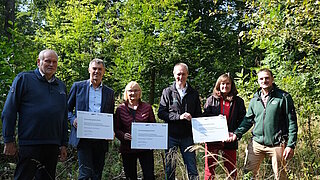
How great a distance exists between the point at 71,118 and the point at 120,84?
4.52m

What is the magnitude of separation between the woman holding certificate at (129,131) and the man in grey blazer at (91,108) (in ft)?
0.73

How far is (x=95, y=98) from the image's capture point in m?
4.30

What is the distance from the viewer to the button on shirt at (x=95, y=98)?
427 centimetres

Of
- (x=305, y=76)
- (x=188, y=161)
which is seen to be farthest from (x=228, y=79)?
(x=305, y=76)

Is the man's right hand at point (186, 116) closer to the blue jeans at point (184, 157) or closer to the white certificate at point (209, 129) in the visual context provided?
the white certificate at point (209, 129)

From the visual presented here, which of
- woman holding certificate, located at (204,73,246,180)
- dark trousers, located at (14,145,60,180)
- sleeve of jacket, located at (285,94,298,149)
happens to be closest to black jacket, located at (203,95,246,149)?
woman holding certificate, located at (204,73,246,180)

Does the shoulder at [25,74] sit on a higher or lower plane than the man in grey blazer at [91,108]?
higher

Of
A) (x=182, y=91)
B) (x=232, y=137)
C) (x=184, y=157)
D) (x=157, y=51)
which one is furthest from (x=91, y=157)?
(x=157, y=51)

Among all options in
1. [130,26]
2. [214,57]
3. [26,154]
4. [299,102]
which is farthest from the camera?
[214,57]

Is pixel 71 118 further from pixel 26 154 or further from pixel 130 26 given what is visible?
pixel 130 26

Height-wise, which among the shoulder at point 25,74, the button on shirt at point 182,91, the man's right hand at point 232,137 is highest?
the shoulder at point 25,74

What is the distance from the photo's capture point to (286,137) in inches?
166

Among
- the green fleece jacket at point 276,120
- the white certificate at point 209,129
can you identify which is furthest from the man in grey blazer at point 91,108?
the green fleece jacket at point 276,120

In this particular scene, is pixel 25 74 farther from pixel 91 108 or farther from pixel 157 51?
pixel 157 51
